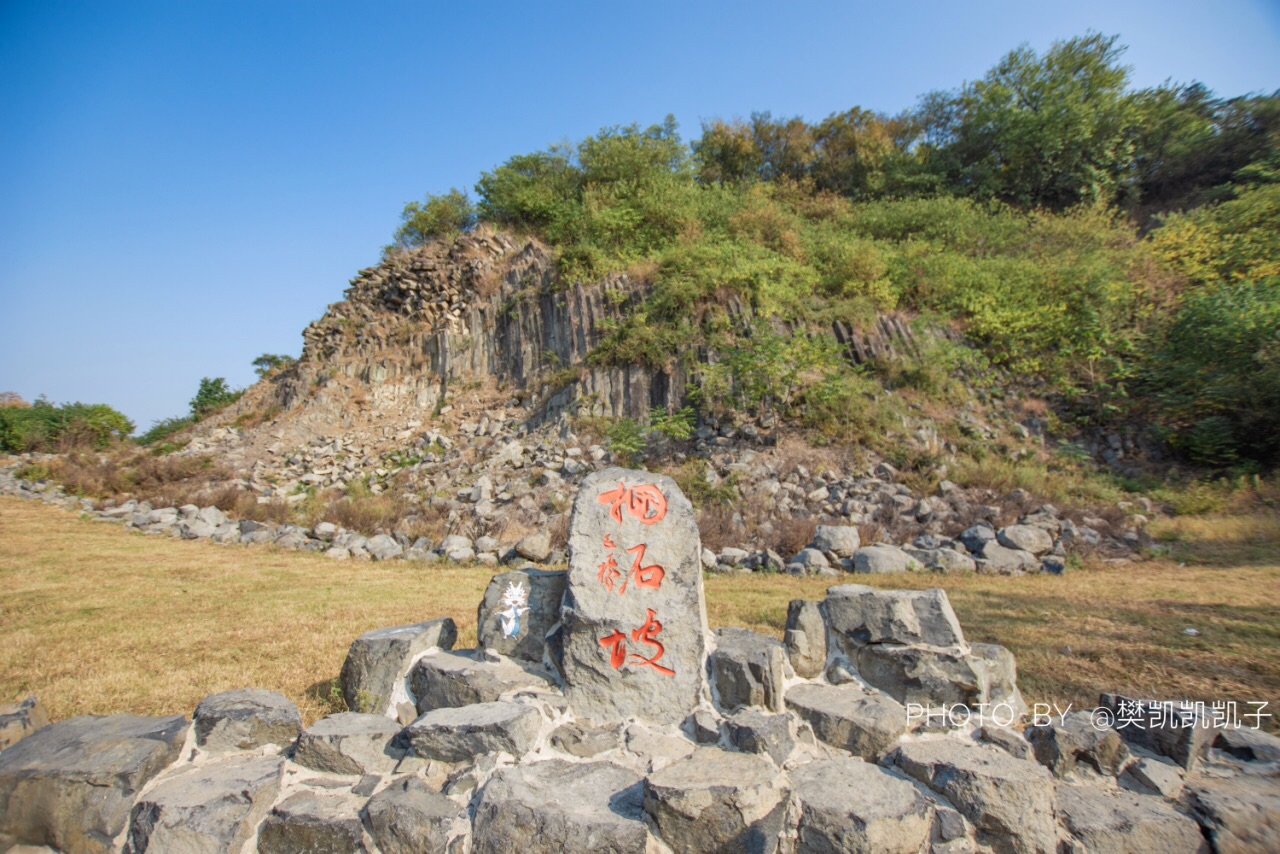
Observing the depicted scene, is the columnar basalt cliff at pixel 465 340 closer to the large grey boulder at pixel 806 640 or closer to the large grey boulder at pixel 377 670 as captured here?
the large grey boulder at pixel 806 640

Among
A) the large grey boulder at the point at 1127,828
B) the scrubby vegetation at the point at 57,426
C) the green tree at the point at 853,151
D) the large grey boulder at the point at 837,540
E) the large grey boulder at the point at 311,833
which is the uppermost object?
the green tree at the point at 853,151

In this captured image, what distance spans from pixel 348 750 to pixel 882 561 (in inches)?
258

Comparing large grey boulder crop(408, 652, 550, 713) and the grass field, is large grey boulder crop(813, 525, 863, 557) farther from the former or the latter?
large grey boulder crop(408, 652, 550, 713)

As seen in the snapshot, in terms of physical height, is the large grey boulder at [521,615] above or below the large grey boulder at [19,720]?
above

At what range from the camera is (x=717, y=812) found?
2.48 meters

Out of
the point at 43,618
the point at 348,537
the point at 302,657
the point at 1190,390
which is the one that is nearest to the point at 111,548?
the point at 348,537

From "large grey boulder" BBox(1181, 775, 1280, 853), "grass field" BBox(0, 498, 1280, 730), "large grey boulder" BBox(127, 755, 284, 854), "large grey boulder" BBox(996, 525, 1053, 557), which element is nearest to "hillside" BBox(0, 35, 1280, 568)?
"large grey boulder" BBox(996, 525, 1053, 557)

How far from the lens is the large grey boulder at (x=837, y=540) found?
27.0ft

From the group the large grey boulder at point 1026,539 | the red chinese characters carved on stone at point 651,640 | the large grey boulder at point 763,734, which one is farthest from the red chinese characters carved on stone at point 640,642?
the large grey boulder at point 1026,539

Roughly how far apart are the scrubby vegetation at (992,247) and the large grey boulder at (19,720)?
9.69 m

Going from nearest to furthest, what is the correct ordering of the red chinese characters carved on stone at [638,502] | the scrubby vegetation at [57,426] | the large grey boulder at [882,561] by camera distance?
the red chinese characters carved on stone at [638,502] → the large grey boulder at [882,561] → the scrubby vegetation at [57,426]

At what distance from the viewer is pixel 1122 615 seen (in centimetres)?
546

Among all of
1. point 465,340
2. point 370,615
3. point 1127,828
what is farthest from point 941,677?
point 465,340

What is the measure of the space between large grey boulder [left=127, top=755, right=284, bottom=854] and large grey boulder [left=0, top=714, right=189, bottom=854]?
101 millimetres
